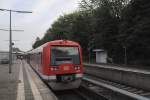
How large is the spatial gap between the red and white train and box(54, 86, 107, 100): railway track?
49 cm

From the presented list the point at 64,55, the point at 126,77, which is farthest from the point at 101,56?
the point at 64,55

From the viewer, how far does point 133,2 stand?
39219 mm

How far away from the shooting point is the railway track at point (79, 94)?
13.9 meters

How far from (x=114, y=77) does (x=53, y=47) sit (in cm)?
606

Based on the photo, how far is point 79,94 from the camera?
49.8 feet

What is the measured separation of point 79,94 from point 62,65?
1777 millimetres

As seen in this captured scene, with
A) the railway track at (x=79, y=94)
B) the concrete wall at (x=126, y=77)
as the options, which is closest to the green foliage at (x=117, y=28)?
the concrete wall at (x=126, y=77)

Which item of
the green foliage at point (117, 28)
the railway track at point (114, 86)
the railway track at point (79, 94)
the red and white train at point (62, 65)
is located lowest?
the railway track at point (79, 94)

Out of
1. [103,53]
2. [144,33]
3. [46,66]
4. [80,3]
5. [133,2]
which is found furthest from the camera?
[80,3]

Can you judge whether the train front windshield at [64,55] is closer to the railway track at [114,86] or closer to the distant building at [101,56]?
the railway track at [114,86]

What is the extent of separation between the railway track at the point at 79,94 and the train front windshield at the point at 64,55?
5.51 feet

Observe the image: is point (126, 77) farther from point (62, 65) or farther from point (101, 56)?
point (101, 56)

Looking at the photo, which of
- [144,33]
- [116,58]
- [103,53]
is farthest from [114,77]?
[103,53]

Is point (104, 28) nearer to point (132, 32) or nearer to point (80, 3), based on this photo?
point (132, 32)
